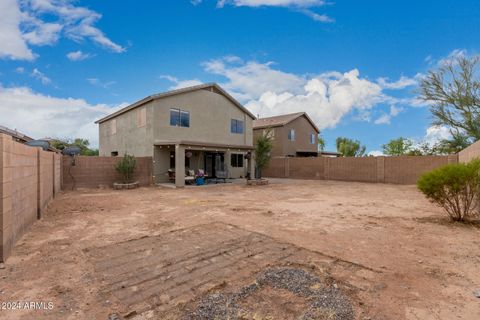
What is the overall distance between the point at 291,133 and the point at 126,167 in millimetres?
17975

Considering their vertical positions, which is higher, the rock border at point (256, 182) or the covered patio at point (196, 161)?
the covered patio at point (196, 161)

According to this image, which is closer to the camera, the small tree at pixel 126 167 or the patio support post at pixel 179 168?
the small tree at pixel 126 167

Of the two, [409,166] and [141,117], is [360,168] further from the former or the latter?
[141,117]

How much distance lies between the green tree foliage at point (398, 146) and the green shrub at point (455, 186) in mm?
34939

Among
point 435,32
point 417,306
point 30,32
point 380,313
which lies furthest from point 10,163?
point 435,32

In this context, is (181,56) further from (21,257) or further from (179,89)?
(21,257)

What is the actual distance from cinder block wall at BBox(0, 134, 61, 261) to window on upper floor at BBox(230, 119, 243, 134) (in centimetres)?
1450

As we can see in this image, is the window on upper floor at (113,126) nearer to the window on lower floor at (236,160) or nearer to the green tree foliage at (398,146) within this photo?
the window on lower floor at (236,160)

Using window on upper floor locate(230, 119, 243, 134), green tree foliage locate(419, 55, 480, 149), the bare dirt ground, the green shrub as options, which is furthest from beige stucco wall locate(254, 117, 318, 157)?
the bare dirt ground

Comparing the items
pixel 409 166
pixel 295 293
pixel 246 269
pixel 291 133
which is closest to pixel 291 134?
pixel 291 133

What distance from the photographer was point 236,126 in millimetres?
20781

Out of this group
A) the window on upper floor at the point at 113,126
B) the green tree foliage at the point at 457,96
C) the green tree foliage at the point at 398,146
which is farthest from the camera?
the green tree foliage at the point at 398,146

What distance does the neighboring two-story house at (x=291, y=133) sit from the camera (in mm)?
26594

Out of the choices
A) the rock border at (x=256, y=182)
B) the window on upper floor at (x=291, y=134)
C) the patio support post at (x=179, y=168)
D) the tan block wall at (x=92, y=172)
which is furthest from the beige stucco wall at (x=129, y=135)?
the window on upper floor at (x=291, y=134)
